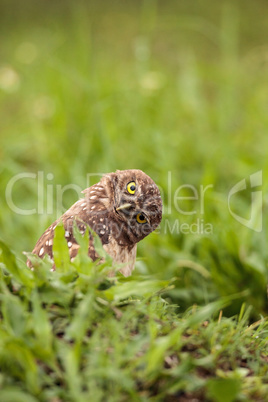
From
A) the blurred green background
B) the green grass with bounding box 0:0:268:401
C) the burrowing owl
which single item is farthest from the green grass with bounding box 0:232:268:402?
the blurred green background

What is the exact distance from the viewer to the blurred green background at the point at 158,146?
396 centimetres

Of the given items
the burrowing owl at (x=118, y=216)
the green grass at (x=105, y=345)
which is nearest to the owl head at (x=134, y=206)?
the burrowing owl at (x=118, y=216)

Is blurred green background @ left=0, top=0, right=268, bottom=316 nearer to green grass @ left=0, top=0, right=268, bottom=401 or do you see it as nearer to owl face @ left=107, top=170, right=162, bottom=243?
green grass @ left=0, top=0, right=268, bottom=401

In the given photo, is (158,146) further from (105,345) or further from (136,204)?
(105,345)

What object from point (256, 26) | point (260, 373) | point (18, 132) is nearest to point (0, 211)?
point (18, 132)

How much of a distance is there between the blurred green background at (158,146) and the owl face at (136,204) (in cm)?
97

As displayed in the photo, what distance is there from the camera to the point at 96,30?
34.0 ft

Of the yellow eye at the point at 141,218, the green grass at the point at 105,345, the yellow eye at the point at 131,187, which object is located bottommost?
the green grass at the point at 105,345

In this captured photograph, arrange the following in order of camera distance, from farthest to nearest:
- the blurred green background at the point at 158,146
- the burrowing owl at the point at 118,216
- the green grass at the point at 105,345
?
the blurred green background at the point at 158,146
the burrowing owl at the point at 118,216
the green grass at the point at 105,345

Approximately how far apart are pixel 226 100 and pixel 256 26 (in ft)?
15.8

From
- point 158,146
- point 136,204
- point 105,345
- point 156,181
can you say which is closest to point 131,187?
point 136,204

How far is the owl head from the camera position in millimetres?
2652

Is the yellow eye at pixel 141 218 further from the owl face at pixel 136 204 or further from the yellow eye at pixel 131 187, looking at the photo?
the yellow eye at pixel 131 187

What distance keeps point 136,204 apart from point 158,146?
2585 millimetres
